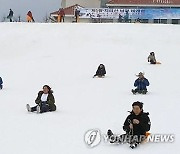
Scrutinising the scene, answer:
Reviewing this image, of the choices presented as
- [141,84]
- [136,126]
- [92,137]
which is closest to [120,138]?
[136,126]

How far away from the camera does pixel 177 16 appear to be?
38.4 metres

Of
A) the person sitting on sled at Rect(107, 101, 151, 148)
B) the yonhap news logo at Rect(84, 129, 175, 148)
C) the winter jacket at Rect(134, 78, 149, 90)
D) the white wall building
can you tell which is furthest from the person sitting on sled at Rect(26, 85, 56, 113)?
the white wall building

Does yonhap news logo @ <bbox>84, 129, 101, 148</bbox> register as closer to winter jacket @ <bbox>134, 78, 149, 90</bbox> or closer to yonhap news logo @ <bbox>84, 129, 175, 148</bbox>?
yonhap news logo @ <bbox>84, 129, 175, 148</bbox>

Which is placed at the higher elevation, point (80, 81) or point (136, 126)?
point (136, 126)

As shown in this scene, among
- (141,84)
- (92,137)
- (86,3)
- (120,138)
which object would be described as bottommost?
(92,137)

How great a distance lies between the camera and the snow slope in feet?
26.9

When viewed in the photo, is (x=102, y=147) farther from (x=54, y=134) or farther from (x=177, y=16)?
(x=177, y=16)

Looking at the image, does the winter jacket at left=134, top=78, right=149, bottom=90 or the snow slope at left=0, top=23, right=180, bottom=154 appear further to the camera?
the winter jacket at left=134, top=78, right=149, bottom=90

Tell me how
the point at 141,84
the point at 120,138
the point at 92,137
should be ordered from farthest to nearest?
the point at 141,84, the point at 92,137, the point at 120,138

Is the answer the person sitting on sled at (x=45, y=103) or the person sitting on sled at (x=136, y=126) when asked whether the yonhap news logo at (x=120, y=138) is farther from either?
the person sitting on sled at (x=45, y=103)

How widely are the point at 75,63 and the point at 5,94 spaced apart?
814 cm

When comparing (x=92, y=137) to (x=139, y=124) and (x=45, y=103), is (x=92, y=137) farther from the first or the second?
(x=45, y=103)

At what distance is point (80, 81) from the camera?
17.6 metres

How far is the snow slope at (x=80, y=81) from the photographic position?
819cm
